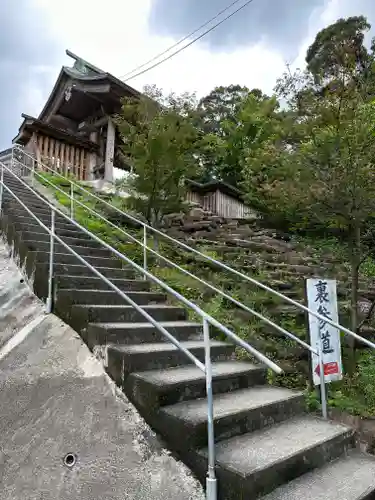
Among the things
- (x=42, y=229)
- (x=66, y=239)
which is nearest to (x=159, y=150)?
(x=66, y=239)

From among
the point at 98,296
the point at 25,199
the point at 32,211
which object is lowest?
the point at 98,296

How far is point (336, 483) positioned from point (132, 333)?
1.88 meters

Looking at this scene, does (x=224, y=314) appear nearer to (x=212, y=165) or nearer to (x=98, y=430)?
(x=98, y=430)

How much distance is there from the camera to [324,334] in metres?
3.80

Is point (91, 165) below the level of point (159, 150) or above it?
above

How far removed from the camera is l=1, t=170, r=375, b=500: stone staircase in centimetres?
231

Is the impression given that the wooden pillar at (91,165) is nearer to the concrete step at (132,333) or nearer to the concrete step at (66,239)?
the concrete step at (66,239)

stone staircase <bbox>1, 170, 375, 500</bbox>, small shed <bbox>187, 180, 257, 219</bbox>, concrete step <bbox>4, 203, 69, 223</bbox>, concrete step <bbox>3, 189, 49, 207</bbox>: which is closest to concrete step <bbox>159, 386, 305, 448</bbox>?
stone staircase <bbox>1, 170, 375, 500</bbox>

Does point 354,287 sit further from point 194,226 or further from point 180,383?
point 194,226

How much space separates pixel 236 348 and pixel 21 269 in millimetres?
2583

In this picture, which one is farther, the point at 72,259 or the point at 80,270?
the point at 72,259

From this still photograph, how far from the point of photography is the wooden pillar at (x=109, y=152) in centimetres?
1291

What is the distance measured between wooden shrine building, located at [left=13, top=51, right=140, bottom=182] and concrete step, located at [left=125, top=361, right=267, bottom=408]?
830 cm

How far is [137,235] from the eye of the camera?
8.21m
